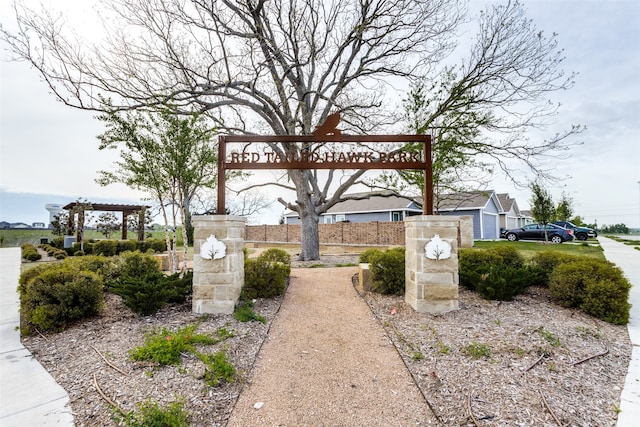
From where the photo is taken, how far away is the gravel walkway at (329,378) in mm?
2619

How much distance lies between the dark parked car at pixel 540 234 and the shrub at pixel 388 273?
784 inches

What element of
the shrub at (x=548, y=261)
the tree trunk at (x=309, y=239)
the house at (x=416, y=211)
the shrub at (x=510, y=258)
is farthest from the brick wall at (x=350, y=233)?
the shrub at (x=548, y=261)

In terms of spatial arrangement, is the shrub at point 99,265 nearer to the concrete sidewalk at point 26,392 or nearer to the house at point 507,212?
the concrete sidewalk at point 26,392

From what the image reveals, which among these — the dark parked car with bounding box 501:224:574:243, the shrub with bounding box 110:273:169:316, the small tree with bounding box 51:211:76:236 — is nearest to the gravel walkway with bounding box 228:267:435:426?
the shrub with bounding box 110:273:169:316

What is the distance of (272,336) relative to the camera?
4.22 m

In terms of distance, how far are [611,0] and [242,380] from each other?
9.58m

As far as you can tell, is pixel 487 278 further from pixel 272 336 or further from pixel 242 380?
pixel 242 380

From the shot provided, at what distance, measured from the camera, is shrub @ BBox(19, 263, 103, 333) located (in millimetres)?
4227

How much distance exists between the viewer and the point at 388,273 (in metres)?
5.89

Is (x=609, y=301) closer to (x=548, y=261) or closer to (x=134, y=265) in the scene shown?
(x=548, y=261)

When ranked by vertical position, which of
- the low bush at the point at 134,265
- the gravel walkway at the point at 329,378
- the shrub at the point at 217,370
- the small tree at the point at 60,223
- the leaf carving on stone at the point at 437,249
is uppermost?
the small tree at the point at 60,223

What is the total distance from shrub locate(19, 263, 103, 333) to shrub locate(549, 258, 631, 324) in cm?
769

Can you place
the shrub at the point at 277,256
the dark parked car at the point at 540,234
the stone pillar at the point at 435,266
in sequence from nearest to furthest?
the stone pillar at the point at 435,266 → the shrub at the point at 277,256 → the dark parked car at the point at 540,234

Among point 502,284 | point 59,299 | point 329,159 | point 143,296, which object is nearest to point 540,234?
point 502,284
